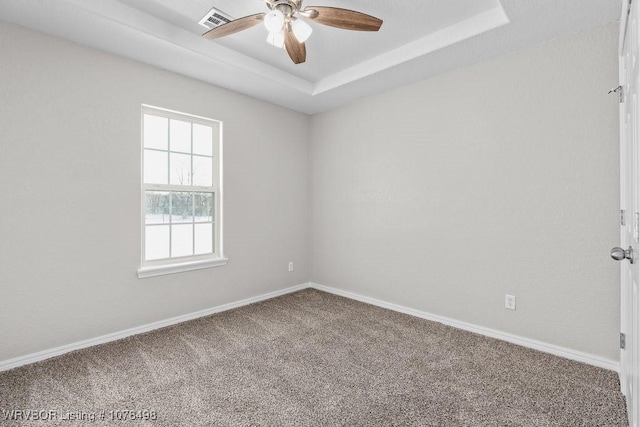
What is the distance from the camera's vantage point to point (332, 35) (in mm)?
2688

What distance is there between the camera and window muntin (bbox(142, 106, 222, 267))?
9.85ft

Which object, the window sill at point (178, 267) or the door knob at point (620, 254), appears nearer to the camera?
the door knob at point (620, 254)

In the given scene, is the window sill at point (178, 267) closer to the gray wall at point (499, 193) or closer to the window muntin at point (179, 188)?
the window muntin at point (179, 188)

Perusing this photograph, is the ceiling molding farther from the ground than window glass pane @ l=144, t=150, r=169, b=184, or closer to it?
farther from the ground

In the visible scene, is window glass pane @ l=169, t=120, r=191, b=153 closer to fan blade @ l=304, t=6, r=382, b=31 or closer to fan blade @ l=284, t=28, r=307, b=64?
fan blade @ l=284, t=28, r=307, b=64

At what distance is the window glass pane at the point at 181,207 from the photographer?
3174mm

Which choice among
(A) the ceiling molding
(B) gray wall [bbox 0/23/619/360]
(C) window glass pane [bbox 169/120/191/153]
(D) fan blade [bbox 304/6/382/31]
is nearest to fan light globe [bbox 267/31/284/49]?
(D) fan blade [bbox 304/6/382/31]

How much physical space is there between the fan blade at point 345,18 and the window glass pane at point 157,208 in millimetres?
2117

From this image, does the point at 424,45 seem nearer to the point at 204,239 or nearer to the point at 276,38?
the point at 276,38

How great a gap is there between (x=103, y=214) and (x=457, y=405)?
9.59 ft

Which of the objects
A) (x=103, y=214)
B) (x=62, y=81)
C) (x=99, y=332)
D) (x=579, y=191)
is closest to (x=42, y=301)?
(x=99, y=332)

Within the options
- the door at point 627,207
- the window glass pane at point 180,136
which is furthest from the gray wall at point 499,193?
the window glass pane at point 180,136

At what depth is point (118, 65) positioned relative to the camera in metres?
2.70

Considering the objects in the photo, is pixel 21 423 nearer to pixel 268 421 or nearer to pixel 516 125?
pixel 268 421
